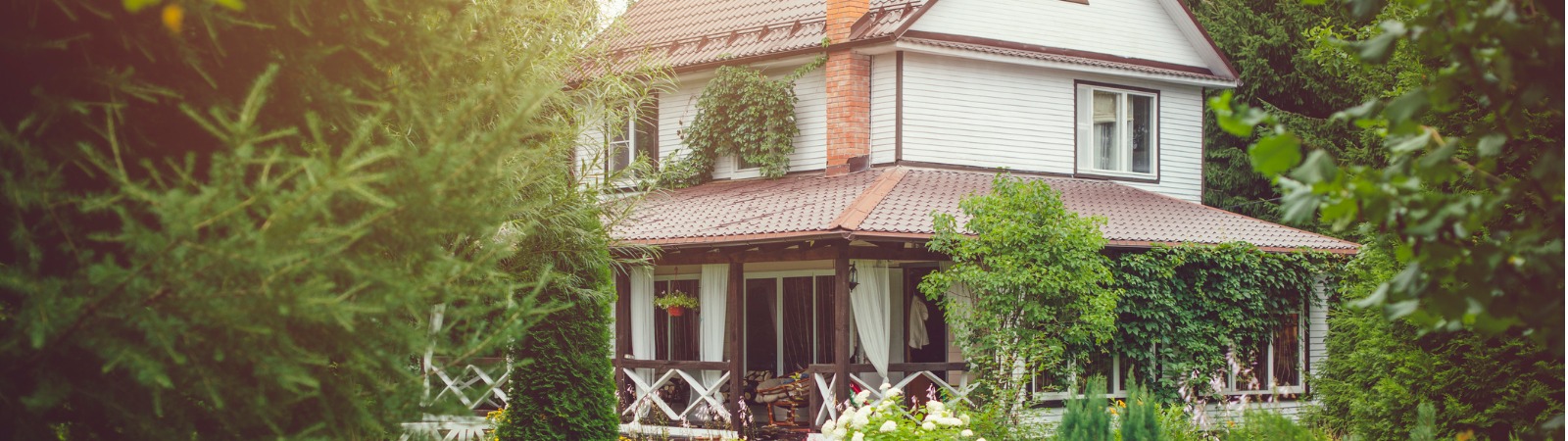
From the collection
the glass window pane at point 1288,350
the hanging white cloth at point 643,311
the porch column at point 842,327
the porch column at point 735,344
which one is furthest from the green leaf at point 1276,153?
the glass window pane at point 1288,350

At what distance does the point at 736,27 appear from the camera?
19391mm

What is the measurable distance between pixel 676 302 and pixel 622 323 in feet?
2.62

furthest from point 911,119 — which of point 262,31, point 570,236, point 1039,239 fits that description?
point 262,31

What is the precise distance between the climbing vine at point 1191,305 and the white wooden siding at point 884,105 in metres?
3.47

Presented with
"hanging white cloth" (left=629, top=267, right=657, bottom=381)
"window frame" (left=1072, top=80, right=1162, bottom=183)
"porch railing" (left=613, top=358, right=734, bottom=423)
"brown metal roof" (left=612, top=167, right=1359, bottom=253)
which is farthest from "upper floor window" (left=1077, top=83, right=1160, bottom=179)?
"hanging white cloth" (left=629, top=267, right=657, bottom=381)

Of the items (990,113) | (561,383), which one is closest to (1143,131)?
(990,113)

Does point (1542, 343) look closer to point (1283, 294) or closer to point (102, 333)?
point (102, 333)

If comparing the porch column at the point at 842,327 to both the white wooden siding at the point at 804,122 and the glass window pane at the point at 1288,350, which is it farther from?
the glass window pane at the point at 1288,350

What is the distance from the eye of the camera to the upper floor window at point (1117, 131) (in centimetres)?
1847

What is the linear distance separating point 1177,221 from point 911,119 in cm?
367

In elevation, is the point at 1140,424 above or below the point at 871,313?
below

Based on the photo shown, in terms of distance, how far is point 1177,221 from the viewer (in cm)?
1684

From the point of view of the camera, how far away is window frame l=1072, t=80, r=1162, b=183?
18422 mm

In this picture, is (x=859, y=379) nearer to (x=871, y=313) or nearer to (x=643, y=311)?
(x=871, y=313)
